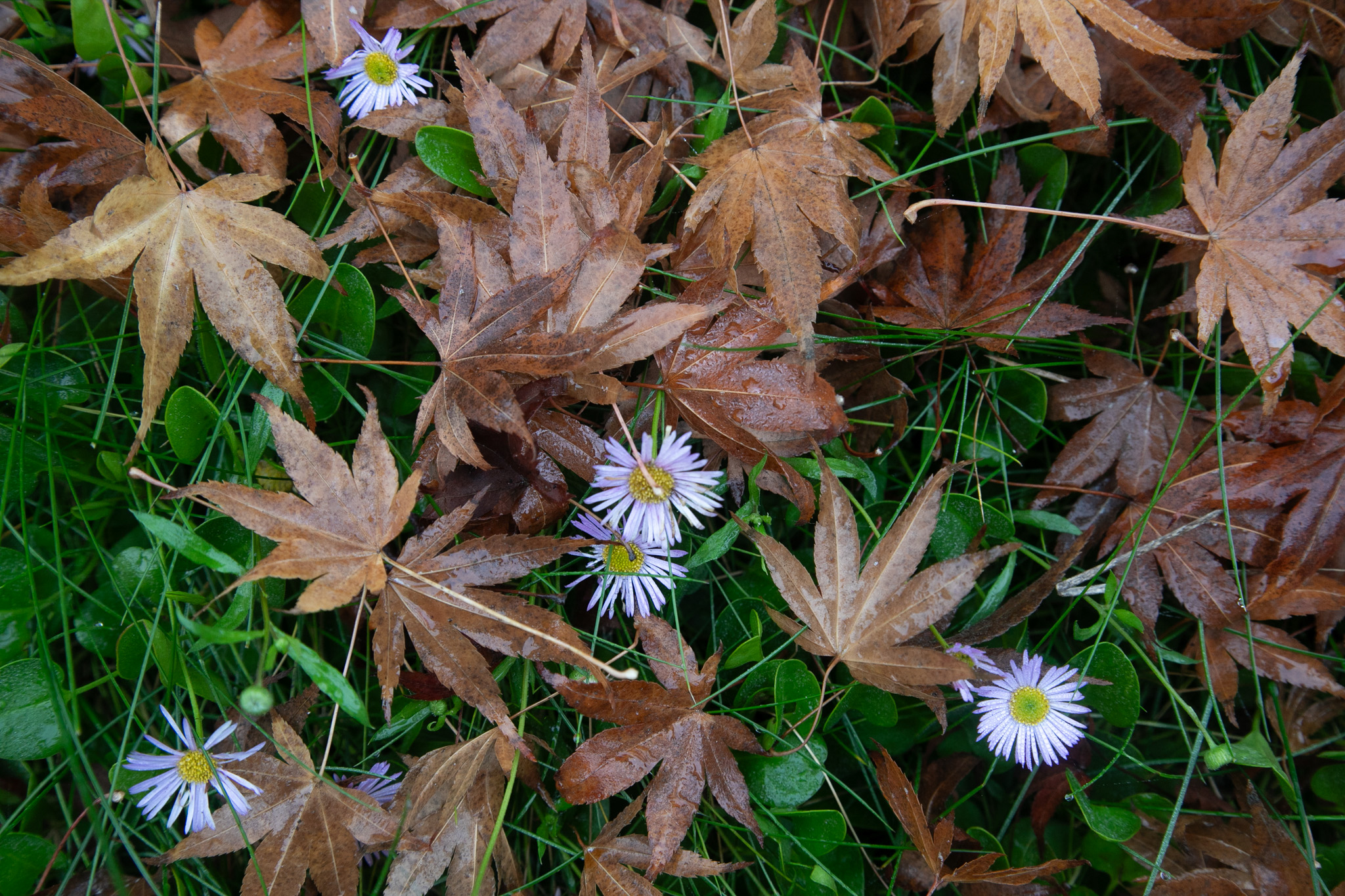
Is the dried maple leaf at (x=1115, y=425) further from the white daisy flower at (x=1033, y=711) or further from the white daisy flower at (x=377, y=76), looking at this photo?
the white daisy flower at (x=377, y=76)

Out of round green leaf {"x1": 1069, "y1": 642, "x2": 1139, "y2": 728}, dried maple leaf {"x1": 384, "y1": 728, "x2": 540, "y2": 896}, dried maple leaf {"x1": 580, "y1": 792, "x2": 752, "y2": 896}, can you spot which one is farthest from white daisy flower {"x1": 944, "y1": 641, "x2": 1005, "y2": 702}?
dried maple leaf {"x1": 384, "y1": 728, "x2": 540, "y2": 896}

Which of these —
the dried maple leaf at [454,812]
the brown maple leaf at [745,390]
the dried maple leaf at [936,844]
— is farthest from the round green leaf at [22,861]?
the dried maple leaf at [936,844]

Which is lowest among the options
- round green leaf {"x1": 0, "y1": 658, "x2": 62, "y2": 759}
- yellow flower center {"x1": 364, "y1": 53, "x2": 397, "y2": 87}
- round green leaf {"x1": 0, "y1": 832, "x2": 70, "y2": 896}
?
round green leaf {"x1": 0, "y1": 832, "x2": 70, "y2": 896}

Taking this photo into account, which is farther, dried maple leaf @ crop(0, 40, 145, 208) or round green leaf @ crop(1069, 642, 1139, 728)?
round green leaf @ crop(1069, 642, 1139, 728)

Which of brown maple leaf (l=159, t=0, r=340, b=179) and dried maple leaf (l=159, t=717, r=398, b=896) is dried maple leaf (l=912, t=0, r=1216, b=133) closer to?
brown maple leaf (l=159, t=0, r=340, b=179)

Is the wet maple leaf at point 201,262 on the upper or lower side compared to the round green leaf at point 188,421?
upper

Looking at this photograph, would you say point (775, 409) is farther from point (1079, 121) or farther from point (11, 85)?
point (11, 85)

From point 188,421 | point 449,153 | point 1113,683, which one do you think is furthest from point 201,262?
point 1113,683
